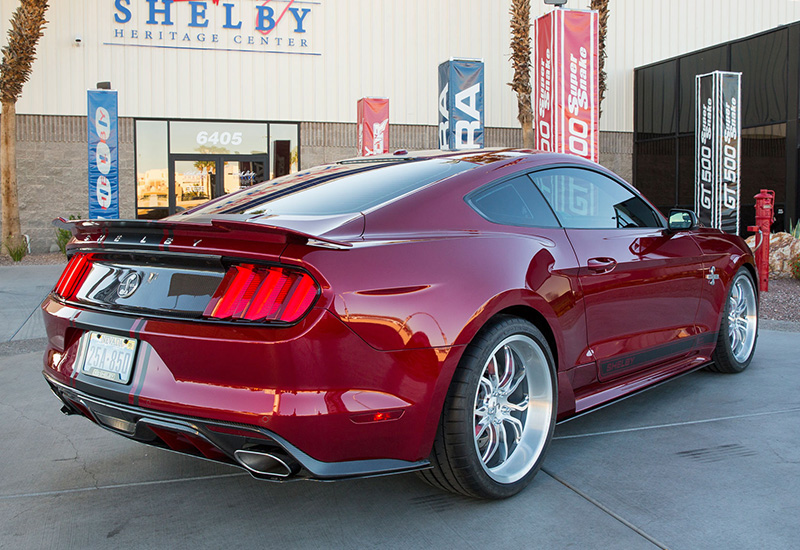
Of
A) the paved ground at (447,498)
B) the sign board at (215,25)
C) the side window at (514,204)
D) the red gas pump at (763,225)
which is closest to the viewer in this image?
the paved ground at (447,498)

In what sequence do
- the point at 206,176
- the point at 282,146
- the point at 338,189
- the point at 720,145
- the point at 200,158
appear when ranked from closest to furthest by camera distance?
1. the point at 338,189
2. the point at 720,145
3. the point at 200,158
4. the point at 206,176
5. the point at 282,146

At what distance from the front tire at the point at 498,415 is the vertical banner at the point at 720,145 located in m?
10.5

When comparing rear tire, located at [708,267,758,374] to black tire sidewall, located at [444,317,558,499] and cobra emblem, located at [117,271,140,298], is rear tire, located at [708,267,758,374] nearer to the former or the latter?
black tire sidewall, located at [444,317,558,499]

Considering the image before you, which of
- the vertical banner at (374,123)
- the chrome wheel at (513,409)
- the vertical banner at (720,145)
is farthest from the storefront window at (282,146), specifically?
the chrome wheel at (513,409)

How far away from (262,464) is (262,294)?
57 cm

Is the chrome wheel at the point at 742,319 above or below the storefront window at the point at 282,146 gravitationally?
below

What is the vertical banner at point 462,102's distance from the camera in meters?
14.1

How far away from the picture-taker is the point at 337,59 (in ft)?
63.6

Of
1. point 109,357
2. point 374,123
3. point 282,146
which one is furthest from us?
point 282,146

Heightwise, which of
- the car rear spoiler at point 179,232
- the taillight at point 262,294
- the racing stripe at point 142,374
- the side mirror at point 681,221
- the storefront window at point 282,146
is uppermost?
the storefront window at point 282,146

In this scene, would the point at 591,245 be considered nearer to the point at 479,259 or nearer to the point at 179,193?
the point at 479,259

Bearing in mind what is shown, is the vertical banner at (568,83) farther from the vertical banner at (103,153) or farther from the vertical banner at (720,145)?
the vertical banner at (103,153)

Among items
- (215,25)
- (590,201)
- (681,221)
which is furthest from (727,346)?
(215,25)

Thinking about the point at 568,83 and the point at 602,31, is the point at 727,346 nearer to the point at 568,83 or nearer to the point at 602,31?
the point at 568,83
